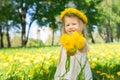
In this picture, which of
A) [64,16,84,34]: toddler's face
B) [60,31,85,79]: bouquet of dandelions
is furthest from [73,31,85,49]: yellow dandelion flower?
[64,16,84,34]: toddler's face

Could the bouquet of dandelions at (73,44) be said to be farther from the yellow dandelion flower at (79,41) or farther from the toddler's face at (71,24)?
the toddler's face at (71,24)

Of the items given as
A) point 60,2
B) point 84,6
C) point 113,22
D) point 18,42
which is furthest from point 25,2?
point 18,42

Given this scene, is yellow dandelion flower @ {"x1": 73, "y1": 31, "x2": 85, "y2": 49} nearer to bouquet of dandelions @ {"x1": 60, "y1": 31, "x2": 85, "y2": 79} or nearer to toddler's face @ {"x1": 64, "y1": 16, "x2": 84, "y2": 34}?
bouquet of dandelions @ {"x1": 60, "y1": 31, "x2": 85, "y2": 79}

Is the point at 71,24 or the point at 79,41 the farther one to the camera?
the point at 71,24

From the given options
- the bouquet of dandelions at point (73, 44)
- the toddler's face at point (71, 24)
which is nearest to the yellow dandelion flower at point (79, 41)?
the bouquet of dandelions at point (73, 44)

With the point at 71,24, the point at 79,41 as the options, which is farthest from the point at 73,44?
the point at 71,24

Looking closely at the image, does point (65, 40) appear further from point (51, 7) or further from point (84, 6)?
point (84, 6)

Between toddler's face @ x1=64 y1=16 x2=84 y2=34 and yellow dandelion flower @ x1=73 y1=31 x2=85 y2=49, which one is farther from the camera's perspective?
toddler's face @ x1=64 y1=16 x2=84 y2=34

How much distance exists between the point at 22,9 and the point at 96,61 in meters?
37.0

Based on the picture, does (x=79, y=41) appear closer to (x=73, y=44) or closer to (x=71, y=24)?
(x=73, y=44)

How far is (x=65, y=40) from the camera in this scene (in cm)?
203

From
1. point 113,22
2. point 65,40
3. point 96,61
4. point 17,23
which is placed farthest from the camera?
point 113,22

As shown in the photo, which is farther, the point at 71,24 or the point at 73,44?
the point at 71,24

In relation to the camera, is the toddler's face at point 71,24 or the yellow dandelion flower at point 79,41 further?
the toddler's face at point 71,24
